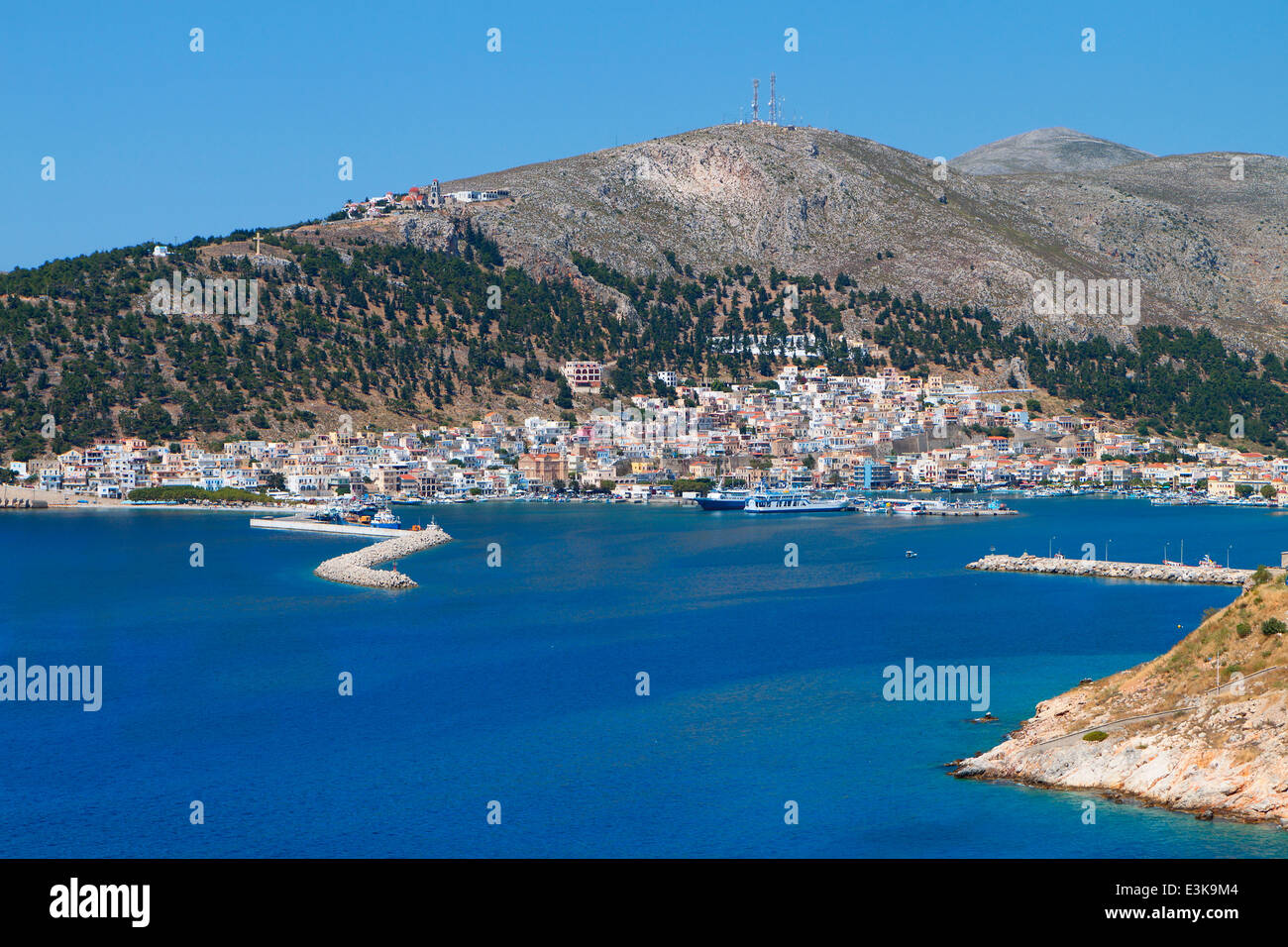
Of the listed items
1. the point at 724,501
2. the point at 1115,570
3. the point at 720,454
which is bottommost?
the point at 1115,570

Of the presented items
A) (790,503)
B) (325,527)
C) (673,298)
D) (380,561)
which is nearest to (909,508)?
(790,503)

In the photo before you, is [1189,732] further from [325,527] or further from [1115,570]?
[325,527]

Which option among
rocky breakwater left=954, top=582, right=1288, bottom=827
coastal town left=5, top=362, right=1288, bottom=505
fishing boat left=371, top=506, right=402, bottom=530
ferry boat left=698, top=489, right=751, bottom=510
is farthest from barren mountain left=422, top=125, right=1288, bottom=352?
rocky breakwater left=954, top=582, right=1288, bottom=827

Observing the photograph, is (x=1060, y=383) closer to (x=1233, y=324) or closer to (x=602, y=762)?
(x=1233, y=324)

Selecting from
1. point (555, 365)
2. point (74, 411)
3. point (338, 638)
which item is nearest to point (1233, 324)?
point (555, 365)

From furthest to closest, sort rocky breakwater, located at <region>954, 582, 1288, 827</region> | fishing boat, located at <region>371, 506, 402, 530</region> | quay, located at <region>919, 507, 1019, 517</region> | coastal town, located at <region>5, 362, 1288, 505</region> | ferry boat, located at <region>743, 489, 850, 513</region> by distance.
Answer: coastal town, located at <region>5, 362, 1288, 505</region>
ferry boat, located at <region>743, 489, 850, 513</region>
quay, located at <region>919, 507, 1019, 517</region>
fishing boat, located at <region>371, 506, 402, 530</region>
rocky breakwater, located at <region>954, 582, 1288, 827</region>

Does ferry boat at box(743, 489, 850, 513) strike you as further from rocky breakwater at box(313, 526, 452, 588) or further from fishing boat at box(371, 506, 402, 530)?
rocky breakwater at box(313, 526, 452, 588)

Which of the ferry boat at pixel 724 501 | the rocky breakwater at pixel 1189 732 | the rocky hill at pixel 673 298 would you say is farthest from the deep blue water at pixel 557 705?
the rocky hill at pixel 673 298
